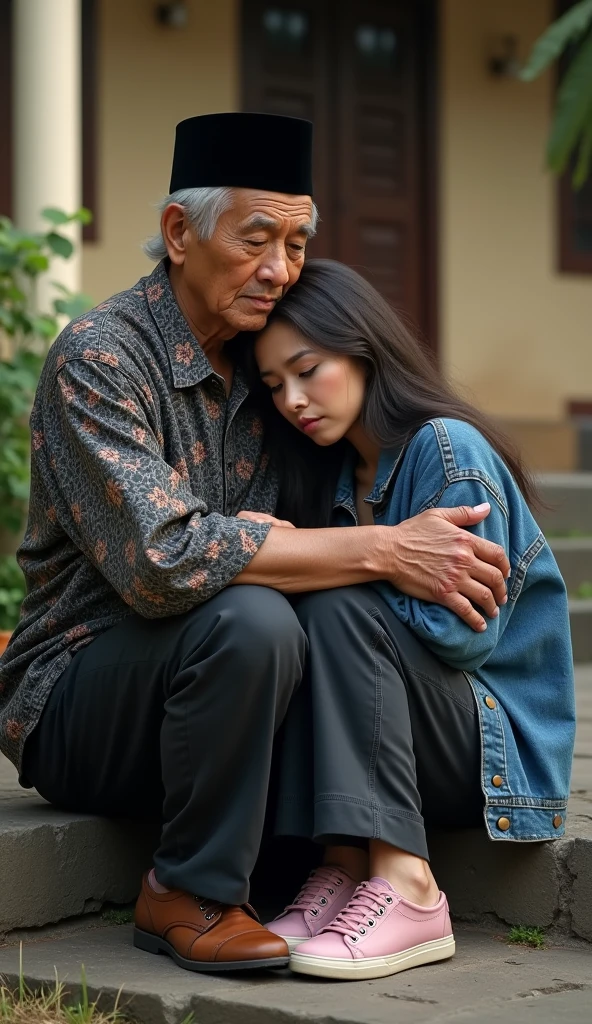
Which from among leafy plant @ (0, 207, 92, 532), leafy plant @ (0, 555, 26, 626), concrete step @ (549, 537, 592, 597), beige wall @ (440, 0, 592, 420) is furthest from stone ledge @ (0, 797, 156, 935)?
beige wall @ (440, 0, 592, 420)

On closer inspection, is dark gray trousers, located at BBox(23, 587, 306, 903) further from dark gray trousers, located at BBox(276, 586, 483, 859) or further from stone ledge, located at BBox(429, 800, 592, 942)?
stone ledge, located at BBox(429, 800, 592, 942)

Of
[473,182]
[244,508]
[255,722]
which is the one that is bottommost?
[255,722]

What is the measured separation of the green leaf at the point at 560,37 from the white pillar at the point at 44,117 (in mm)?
3420

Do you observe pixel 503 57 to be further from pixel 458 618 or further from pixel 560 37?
pixel 458 618

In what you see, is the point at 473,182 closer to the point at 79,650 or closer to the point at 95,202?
the point at 95,202

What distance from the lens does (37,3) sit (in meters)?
5.66

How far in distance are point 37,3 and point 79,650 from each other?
3.66 meters

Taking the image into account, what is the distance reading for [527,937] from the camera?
2799mm

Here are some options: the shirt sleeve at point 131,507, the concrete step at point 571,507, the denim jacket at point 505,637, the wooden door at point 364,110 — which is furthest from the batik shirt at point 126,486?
the wooden door at point 364,110

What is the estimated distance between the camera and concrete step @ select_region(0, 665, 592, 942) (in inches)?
108

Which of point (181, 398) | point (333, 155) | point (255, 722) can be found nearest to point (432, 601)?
point (255, 722)

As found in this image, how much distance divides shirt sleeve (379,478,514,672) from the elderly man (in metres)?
0.04

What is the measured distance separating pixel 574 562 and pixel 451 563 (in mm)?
3574

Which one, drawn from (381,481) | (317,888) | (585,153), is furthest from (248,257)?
(317,888)
